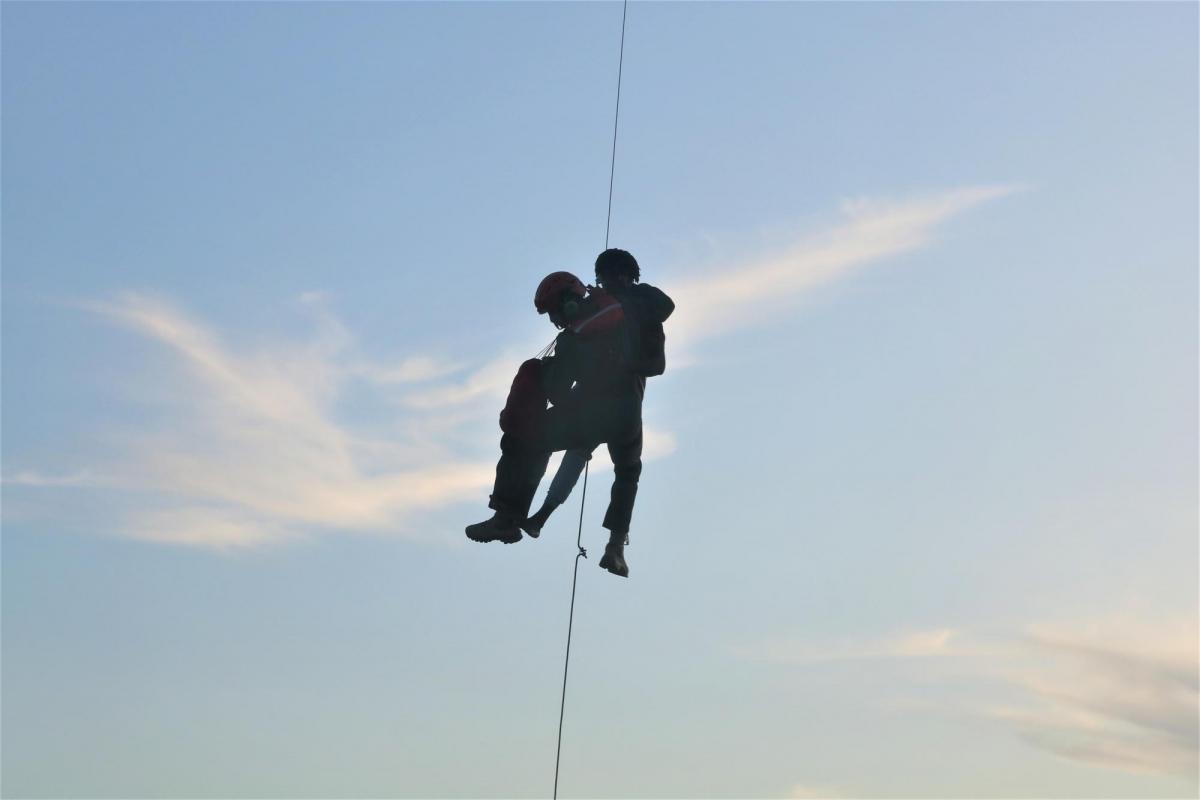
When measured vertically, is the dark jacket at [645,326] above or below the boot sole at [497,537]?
above

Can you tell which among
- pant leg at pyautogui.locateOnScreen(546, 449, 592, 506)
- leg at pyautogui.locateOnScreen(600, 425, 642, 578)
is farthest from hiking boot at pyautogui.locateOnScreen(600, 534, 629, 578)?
pant leg at pyautogui.locateOnScreen(546, 449, 592, 506)

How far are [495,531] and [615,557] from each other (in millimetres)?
995

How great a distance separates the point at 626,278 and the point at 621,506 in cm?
186

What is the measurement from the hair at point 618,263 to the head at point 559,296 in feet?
1.56

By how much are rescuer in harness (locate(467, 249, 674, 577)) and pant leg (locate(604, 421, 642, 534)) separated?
0.04m

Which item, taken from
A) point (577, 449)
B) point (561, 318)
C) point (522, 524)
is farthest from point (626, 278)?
point (522, 524)

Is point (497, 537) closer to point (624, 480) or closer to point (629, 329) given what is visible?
point (624, 480)

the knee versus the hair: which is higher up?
the hair

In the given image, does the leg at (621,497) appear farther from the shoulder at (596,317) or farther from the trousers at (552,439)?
the shoulder at (596,317)

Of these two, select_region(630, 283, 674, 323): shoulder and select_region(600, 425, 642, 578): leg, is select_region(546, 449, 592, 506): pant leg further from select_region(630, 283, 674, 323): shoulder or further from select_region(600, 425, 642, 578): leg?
select_region(630, 283, 674, 323): shoulder

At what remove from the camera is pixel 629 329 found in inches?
425

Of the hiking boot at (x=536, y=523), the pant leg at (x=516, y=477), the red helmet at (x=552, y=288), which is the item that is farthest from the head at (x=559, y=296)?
the hiking boot at (x=536, y=523)

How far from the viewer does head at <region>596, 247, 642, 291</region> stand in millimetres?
11039

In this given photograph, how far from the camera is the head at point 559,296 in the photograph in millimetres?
10594
